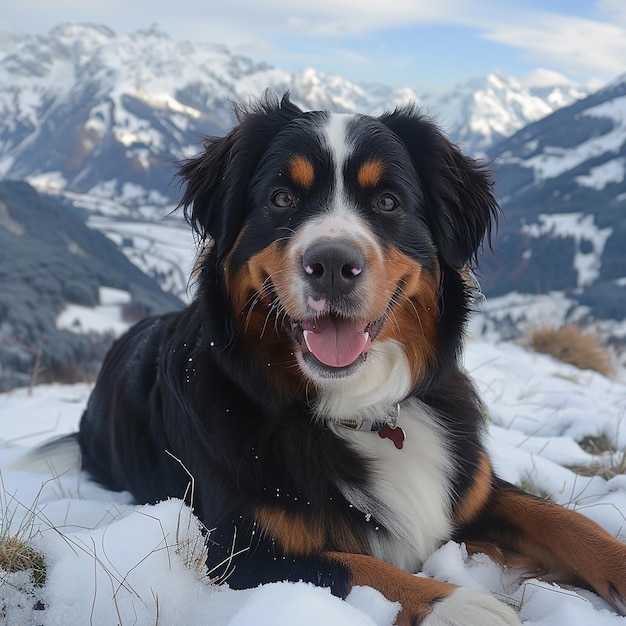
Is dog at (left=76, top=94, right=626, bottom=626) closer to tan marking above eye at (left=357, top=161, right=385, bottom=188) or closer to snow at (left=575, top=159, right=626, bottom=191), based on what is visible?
tan marking above eye at (left=357, top=161, right=385, bottom=188)

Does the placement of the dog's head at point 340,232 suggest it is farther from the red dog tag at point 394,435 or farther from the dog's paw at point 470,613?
the dog's paw at point 470,613

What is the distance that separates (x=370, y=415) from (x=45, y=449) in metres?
2.85

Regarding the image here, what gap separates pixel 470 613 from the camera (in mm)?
2162

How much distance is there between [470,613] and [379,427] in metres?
1.13

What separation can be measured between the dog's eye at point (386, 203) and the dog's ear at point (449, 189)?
0.28m

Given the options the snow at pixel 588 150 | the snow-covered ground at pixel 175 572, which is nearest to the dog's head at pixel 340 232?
the snow-covered ground at pixel 175 572

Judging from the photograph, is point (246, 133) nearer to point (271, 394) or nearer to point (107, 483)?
point (271, 394)

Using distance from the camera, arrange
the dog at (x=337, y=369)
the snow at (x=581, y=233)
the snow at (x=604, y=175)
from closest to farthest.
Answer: the dog at (x=337, y=369), the snow at (x=581, y=233), the snow at (x=604, y=175)

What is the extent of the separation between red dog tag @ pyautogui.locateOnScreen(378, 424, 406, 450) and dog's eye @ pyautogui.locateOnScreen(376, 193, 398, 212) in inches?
45.3

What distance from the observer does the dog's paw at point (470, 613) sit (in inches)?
84.5

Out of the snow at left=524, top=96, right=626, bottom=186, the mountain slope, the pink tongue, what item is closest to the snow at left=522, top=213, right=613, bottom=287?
the snow at left=524, top=96, right=626, bottom=186

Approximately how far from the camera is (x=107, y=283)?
45.7 meters

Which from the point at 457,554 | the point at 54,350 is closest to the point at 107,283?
the point at 54,350

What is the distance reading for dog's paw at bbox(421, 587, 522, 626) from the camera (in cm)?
215
